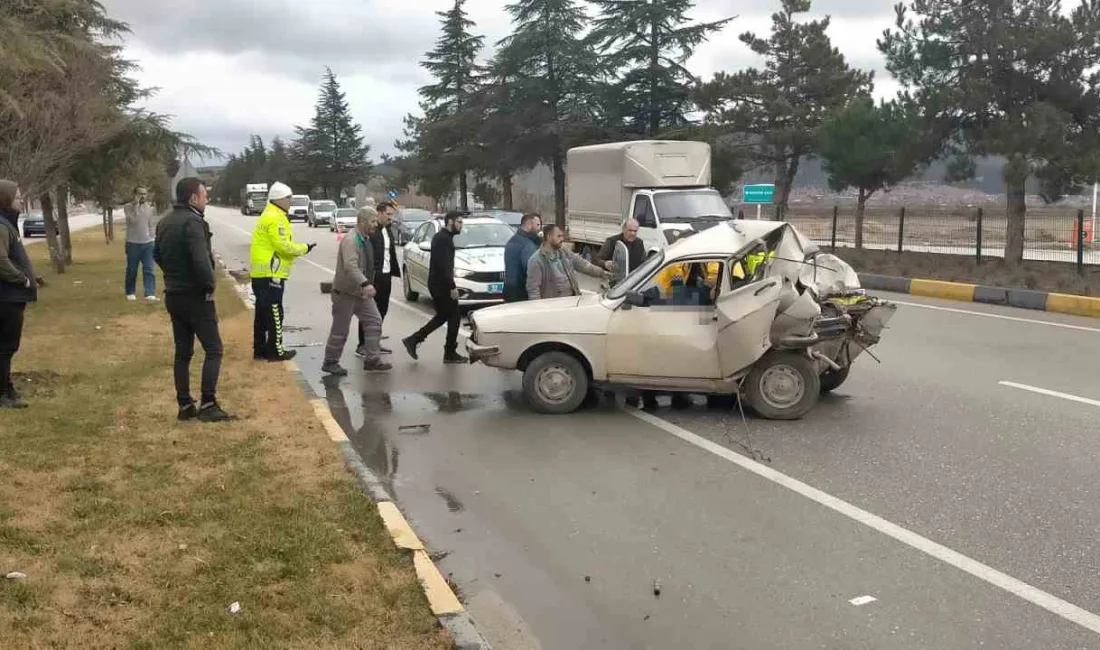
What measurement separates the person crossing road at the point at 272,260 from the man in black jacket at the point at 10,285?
2.29 m

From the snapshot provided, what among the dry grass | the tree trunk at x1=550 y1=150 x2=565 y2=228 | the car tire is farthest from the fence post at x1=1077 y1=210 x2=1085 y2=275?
the tree trunk at x1=550 y1=150 x2=565 y2=228

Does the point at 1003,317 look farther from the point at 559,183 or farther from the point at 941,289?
the point at 559,183

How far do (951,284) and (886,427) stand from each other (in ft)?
36.1

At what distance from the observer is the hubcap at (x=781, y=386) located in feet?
24.6

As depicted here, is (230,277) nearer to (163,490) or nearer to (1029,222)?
(163,490)

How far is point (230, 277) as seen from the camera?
810 inches

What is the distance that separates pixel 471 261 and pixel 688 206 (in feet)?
22.3

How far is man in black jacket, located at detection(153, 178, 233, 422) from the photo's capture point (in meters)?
6.86

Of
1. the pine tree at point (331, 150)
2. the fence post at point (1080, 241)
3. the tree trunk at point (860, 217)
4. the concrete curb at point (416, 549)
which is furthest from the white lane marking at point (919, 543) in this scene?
the pine tree at point (331, 150)

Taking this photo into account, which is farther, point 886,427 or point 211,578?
point 886,427

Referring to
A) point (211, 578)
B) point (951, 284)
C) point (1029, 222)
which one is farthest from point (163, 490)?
point (1029, 222)

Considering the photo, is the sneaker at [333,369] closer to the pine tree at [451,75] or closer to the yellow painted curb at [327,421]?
the yellow painted curb at [327,421]

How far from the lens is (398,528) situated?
5.01 meters

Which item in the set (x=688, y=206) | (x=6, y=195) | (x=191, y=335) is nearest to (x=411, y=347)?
(x=191, y=335)
